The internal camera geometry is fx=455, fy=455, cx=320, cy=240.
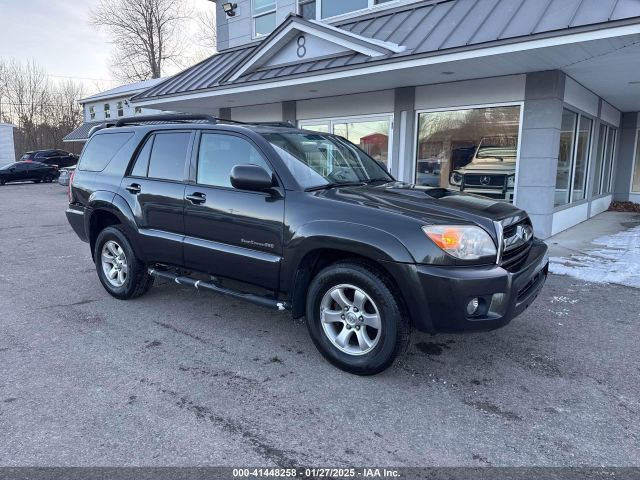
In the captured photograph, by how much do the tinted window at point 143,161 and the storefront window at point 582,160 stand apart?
8.98m

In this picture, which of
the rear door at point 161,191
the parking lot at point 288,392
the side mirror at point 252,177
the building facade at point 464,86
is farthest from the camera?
the building facade at point 464,86

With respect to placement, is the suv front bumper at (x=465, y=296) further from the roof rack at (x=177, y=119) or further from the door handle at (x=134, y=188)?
the door handle at (x=134, y=188)

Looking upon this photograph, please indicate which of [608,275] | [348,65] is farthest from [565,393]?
[348,65]

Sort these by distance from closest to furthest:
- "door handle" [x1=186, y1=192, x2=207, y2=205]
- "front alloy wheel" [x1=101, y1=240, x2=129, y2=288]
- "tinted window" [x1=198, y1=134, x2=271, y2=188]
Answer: "tinted window" [x1=198, y1=134, x2=271, y2=188] → "door handle" [x1=186, y1=192, x2=207, y2=205] → "front alloy wheel" [x1=101, y1=240, x2=129, y2=288]

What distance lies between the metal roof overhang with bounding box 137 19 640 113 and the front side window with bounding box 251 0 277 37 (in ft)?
8.56

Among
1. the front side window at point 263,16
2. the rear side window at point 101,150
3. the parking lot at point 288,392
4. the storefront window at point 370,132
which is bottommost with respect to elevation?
the parking lot at point 288,392

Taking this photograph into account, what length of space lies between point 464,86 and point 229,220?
668 centimetres

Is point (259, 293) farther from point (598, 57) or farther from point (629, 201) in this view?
point (629, 201)

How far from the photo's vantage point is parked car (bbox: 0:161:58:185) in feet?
87.6

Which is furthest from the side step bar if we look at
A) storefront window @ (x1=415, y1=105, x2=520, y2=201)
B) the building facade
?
storefront window @ (x1=415, y1=105, x2=520, y2=201)

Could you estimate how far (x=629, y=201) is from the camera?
14570 mm

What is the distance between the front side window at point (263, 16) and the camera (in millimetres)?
12773

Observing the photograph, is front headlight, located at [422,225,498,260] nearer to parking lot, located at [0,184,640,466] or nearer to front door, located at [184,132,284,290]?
parking lot, located at [0,184,640,466]

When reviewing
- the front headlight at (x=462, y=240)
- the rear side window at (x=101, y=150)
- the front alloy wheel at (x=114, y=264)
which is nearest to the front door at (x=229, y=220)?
the front alloy wheel at (x=114, y=264)
